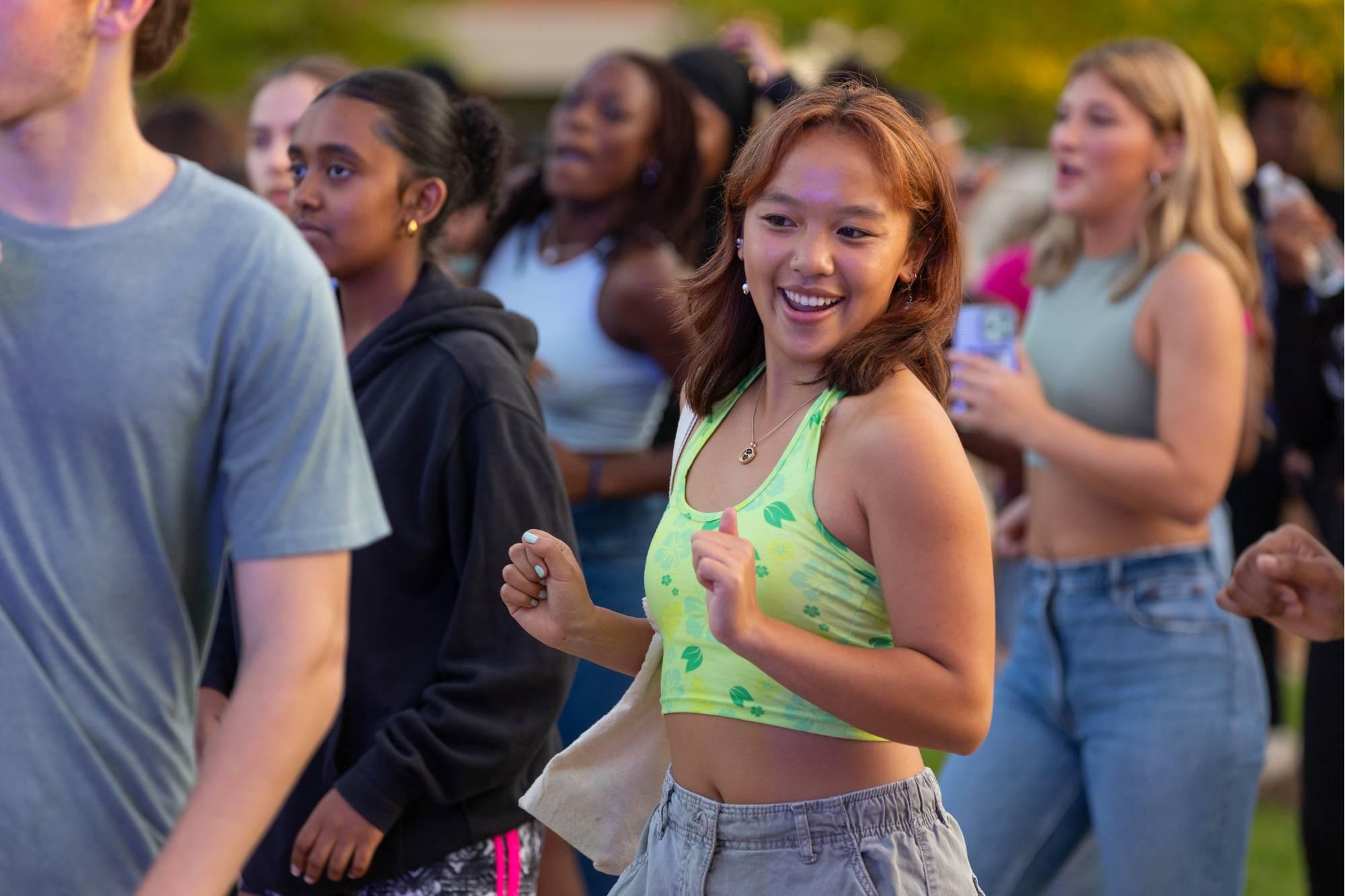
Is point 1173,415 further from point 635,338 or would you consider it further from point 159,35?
point 159,35

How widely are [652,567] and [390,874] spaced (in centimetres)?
77

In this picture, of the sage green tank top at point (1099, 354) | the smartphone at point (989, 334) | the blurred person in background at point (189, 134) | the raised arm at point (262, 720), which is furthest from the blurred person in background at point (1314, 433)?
the blurred person in background at point (189, 134)

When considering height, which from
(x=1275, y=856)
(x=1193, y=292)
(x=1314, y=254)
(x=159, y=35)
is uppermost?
(x=159, y=35)

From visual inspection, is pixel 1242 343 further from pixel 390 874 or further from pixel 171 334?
pixel 171 334

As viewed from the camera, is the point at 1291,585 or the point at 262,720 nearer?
the point at 262,720

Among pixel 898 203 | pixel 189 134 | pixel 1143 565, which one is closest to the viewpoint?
pixel 898 203

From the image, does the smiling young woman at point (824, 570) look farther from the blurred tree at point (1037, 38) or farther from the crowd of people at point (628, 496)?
the blurred tree at point (1037, 38)

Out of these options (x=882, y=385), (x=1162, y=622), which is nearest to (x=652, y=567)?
(x=882, y=385)

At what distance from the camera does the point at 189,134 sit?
233 inches

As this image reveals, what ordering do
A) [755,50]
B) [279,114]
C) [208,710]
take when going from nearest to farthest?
[208,710] → [279,114] → [755,50]

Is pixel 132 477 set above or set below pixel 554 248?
above

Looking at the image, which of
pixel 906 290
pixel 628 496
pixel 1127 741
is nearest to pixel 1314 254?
pixel 1127 741

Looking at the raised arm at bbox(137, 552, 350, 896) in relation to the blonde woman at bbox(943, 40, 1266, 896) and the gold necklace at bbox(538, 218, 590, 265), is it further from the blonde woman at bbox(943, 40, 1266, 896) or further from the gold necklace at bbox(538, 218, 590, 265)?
the gold necklace at bbox(538, 218, 590, 265)

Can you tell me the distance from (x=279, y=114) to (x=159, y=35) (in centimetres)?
233
